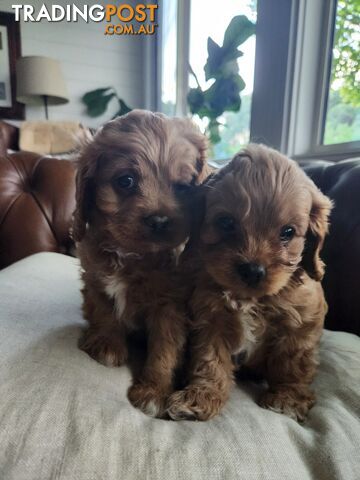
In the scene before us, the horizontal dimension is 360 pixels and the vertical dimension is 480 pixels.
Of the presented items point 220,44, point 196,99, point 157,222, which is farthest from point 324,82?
point 157,222

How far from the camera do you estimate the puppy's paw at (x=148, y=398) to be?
1268 millimetres

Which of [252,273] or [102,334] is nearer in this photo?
[252,273]

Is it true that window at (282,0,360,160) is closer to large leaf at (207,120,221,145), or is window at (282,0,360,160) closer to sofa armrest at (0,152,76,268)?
large leaf at (207,120,221,145)

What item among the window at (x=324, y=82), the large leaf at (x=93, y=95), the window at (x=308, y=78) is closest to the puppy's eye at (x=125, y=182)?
the window at (x=308, y=78)

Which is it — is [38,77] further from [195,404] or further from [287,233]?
[195,404]

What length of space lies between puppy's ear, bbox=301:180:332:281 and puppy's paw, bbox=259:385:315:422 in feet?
1.32

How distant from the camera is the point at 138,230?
139cm

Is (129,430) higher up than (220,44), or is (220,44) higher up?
(220,44)

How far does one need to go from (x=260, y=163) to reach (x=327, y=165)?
101 centimetres

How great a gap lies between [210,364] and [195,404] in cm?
16

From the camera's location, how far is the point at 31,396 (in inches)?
44.3

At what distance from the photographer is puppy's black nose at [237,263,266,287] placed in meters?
1.21

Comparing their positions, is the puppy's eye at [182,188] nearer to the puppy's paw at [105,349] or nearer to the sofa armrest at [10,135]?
the puppy's paw at [105,349]

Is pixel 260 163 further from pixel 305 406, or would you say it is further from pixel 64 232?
pixel 64 232
